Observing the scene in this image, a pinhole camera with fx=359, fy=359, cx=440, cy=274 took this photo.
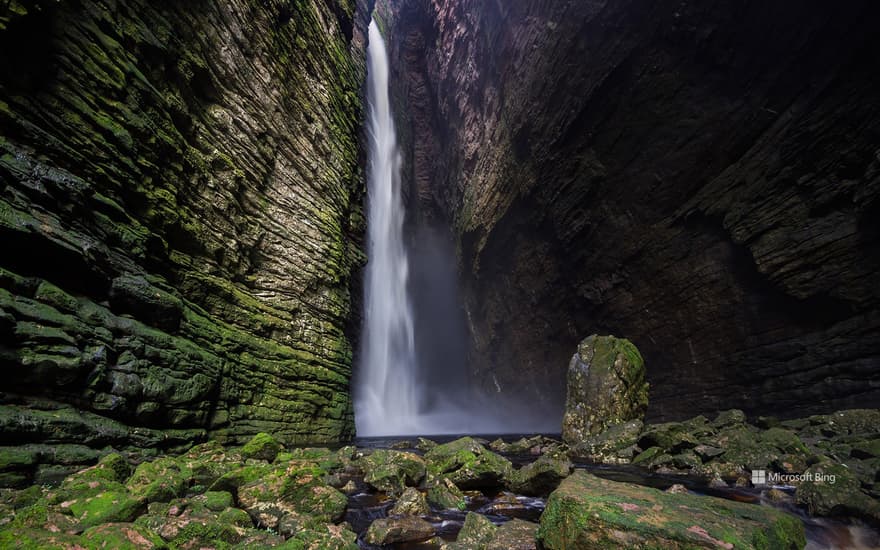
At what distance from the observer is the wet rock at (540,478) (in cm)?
605

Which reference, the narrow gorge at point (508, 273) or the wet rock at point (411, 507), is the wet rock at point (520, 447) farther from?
the wet rock at point (411, 507)

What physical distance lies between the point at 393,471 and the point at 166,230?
8.04 metres

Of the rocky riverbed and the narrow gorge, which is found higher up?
the narrow gorge

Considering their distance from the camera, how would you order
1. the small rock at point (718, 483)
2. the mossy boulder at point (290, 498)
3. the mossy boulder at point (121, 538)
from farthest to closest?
1. the small rock at point (718, 483)
2. the mossy boulder at point (290, 498)
3. the mossy boulder at point (121, 538)

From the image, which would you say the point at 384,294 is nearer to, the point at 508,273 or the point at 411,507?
the point at 508,273

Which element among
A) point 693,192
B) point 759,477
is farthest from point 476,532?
point 693,192

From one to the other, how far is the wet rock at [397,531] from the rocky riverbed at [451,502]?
0.02 metres

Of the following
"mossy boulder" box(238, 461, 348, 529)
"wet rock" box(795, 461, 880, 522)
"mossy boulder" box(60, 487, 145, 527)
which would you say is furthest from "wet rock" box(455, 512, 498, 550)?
"wet rock" box(795, 461, 880, 522)

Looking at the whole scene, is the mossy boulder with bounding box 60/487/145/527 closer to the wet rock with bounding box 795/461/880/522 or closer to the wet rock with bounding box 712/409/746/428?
the wet rock with bounding box 795/461/880/522

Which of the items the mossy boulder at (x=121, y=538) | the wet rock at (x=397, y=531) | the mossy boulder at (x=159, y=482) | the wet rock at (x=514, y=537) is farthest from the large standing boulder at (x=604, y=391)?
the mossy boulder at (x=121, y=538)

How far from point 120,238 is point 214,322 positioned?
3.17 meters

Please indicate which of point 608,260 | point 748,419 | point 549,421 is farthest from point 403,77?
point 748,419

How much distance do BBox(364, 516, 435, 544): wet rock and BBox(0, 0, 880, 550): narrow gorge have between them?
0.03 m

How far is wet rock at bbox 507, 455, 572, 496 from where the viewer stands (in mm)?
6047
